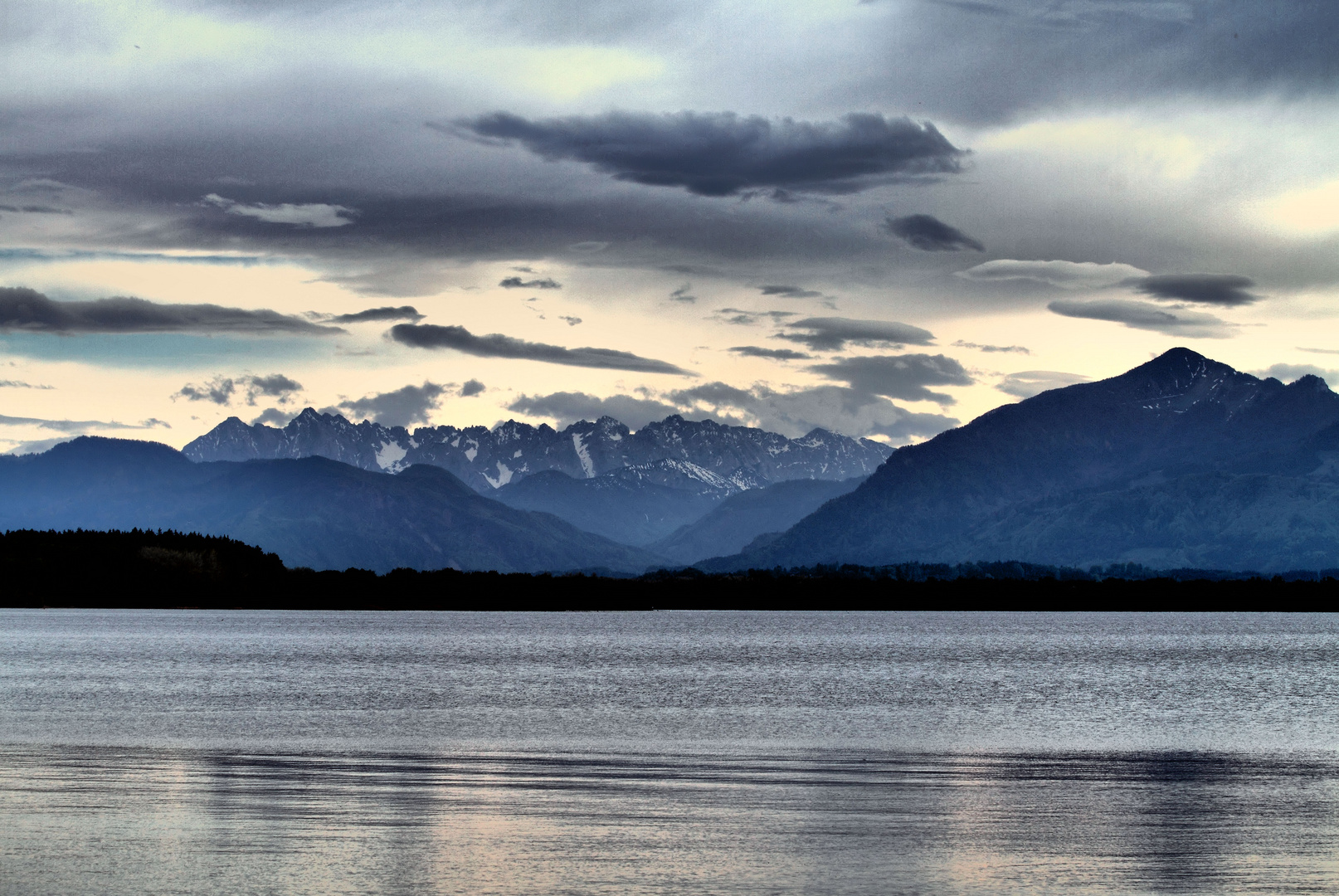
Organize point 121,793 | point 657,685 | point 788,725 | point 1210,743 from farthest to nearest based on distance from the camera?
1. point 657,685
2. point 788,725
3. point 1210,743
4. point 121,793

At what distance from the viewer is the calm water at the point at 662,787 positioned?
2858cm

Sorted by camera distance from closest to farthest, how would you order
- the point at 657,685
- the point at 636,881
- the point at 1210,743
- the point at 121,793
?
1. the point at 636,881
2. the point at 121,793
3. the point at 1210,743
4. the point at 657,685

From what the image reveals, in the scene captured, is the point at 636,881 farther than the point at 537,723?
No

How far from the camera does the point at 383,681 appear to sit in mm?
102562

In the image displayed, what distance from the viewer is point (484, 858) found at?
2972 centimetres

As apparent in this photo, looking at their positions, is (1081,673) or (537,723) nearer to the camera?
(537,723)

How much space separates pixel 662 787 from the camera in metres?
42.2

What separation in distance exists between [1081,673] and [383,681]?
59647 mm

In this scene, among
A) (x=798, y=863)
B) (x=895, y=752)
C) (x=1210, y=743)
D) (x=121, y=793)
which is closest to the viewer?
(x=798, y=863)

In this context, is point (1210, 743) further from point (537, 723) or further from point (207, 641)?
point (207, 641)

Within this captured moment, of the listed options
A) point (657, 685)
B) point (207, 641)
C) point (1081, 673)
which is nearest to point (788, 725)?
point (657, 685)

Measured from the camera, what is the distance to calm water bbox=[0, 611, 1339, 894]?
28.6 metres

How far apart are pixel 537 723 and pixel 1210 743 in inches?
1227

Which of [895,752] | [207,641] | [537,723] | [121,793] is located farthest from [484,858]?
[207,641]
